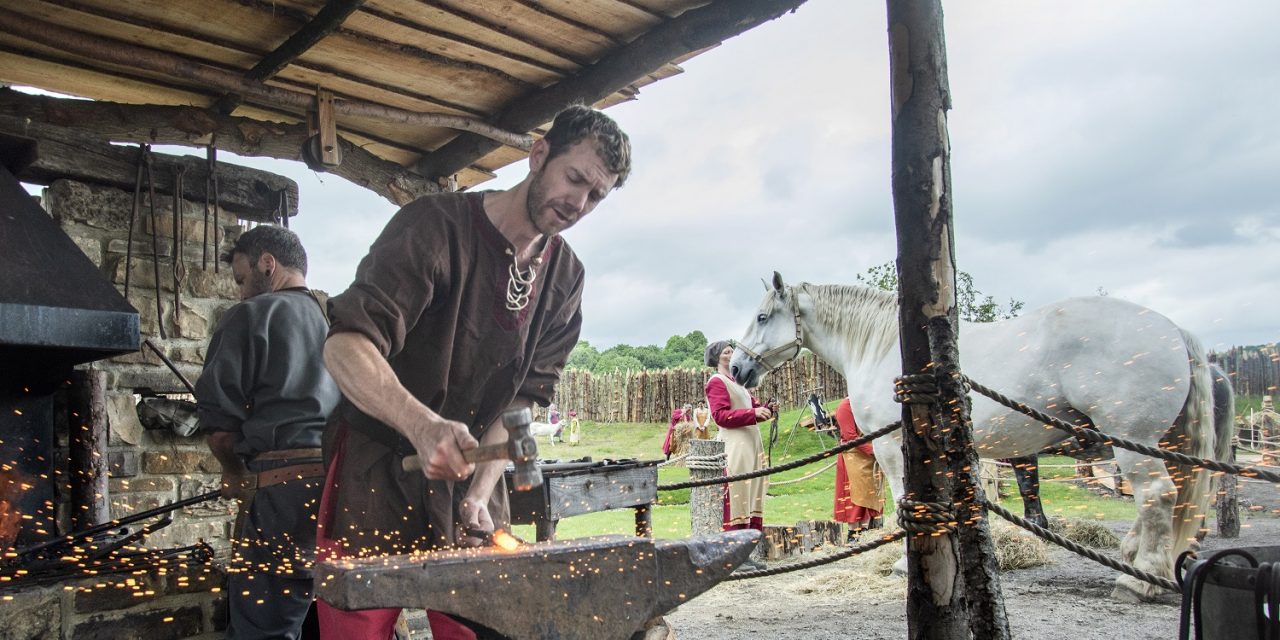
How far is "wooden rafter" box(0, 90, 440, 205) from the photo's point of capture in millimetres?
4703

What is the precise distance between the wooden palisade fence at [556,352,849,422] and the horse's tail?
17801mm

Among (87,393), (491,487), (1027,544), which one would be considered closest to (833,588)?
(1027,544)

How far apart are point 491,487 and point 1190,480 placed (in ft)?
17.2

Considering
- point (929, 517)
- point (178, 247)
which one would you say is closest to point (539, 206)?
point (929, 517)

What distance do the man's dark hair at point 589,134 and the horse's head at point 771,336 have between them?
196 inches

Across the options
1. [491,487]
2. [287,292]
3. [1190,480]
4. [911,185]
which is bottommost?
[1190,480]

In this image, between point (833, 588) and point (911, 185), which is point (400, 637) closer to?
point (911, 185)

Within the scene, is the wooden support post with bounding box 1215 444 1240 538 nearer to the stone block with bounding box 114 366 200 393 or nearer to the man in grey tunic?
the man in grey tunic

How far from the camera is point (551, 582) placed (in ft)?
6.34

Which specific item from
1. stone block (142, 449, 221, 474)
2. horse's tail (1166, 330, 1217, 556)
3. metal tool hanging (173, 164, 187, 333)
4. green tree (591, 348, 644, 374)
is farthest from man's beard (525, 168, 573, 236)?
green tree (591, 348, 644, 374)

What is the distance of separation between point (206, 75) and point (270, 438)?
2129mm

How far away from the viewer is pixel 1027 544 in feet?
24.4

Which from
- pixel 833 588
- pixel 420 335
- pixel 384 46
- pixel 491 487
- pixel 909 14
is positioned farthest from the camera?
pixel 833 588

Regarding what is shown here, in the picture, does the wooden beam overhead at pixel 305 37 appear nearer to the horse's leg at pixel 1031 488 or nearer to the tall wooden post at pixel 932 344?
the tall wooden post at pixel 932 344
